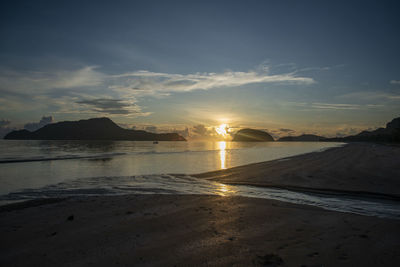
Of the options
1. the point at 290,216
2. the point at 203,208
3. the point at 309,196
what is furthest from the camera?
the point at 309,196

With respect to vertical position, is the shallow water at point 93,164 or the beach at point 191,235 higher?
the beach at point 191,235

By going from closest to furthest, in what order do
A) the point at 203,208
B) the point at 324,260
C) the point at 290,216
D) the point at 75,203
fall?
the point at 324,260, the point at 290,216, the point at 203,208, the point at 75,203

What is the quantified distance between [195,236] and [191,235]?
0.11 meters

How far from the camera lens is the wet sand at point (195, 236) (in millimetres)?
4164

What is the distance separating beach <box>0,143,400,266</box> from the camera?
418 centimetres

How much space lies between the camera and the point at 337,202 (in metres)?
9.22

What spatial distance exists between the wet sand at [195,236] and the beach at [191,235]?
19mm

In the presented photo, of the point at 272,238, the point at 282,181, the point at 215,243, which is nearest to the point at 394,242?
the point at 272,238

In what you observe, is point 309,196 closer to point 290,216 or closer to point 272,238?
point 290,216

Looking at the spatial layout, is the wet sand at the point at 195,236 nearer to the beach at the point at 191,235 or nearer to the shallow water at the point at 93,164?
the beach at the point at 191,235

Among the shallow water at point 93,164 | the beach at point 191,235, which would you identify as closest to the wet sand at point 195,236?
→ the beach at point 191,235

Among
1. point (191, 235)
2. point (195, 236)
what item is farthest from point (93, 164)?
point (195, 236)

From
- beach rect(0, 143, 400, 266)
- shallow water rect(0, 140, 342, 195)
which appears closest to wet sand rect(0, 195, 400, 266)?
beach rect(0, 143, 400, 266)

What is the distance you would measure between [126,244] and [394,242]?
225 inches
